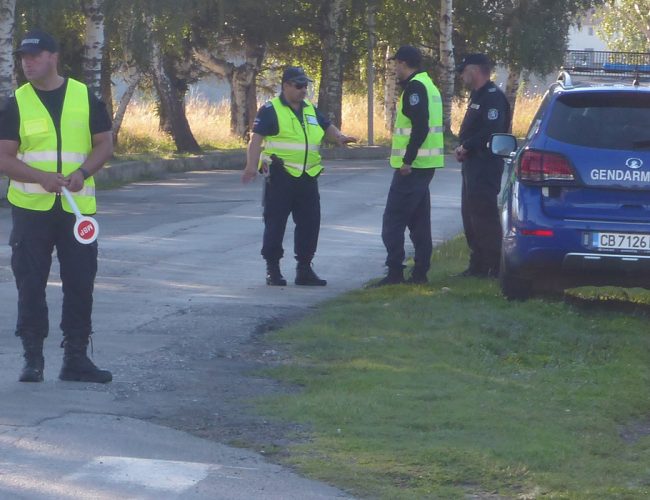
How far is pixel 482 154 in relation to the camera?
10180 millimetres

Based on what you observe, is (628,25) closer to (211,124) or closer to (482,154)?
(211,124)

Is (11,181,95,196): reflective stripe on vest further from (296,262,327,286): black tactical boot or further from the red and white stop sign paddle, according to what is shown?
(296,262,327,286): black tactical boot

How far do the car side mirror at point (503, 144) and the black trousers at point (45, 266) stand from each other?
3.75 m

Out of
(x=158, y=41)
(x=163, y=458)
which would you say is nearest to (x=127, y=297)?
(x=163, y=458)

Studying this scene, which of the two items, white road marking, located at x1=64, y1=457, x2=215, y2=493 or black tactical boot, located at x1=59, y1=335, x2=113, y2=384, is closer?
white road marking, located at x1=64, y1=457, x2=215, y2=493

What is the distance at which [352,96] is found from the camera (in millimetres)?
40000

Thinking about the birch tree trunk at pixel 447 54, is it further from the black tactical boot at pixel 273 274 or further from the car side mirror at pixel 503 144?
the car side mirror at pixel 503 144

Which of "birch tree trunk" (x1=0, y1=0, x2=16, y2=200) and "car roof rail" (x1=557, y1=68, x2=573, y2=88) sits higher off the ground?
"birch tree trunk" (x1=0, y1=0, x2=16, y2=200)

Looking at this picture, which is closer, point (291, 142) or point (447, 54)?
point (291, 142)

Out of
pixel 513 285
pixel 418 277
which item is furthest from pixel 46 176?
pixel 418 277

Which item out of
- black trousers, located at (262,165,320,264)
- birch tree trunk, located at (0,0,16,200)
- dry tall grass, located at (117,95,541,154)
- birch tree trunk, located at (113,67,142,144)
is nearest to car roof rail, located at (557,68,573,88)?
black trousers, located at (262,165,320,264)

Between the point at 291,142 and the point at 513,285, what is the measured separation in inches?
91.1

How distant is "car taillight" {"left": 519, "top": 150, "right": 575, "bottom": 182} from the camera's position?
28.0 feet

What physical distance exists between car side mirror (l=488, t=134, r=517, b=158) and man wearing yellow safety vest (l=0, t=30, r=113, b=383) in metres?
3.63
